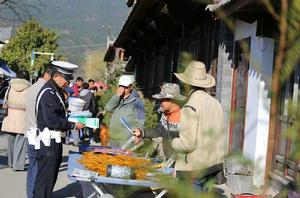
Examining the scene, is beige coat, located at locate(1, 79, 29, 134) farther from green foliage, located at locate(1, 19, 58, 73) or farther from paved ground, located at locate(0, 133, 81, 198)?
green foliage, located at locate(1, 19, 58, 73)

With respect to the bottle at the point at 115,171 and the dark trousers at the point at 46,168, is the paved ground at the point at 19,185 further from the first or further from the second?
the bottle at the point at 115,171

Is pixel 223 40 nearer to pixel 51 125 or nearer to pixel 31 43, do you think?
pixel 51 125

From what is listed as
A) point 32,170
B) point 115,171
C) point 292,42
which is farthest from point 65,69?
point 292,42

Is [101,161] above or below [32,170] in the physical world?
above

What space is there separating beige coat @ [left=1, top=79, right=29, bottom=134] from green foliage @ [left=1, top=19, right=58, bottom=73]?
53.5 meters

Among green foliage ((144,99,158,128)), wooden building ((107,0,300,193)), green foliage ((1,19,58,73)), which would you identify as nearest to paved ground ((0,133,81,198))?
wooden building ((107,0,300,193))

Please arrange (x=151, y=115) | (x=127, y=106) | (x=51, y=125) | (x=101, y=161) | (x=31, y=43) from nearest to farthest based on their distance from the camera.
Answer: (x=101, y=161) < (x=51, y=125) < (x=127, y=106) < (x=151, y=115) < (x=31, y=43)

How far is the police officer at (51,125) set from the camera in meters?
6.05

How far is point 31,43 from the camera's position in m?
Result: 65.4

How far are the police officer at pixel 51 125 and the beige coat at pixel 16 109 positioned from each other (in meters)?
3.55

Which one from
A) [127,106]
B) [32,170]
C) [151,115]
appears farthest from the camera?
[151,115]

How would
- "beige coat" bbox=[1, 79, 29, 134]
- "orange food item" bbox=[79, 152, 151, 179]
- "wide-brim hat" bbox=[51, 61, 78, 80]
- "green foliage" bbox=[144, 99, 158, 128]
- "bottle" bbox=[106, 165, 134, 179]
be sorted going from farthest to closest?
"green foliage" bbox=[144, 99, 158, 128] → "beige coat" bbox=[1, 79, 29, 134] → "wide-brim hat" bbox=[51, 61, 78, 80] → "orange food item" bbox=[79, 152, 151, 179] → "bottle" bbox=[106, 165, 134, 179]

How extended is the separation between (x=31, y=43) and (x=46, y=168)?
6097cm

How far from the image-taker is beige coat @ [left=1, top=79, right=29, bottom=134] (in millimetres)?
9656
